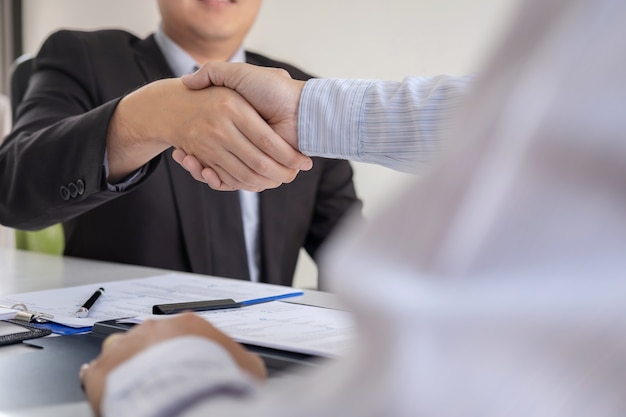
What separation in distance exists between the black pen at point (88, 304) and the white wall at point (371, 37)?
1.16m

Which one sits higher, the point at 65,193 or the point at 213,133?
the point at 213,133

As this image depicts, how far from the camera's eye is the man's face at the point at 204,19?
4.92 ft

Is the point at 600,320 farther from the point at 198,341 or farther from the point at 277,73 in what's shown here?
the point at 277,73

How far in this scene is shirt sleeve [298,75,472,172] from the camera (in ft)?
2.64

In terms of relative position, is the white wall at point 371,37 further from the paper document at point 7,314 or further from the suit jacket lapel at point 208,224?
the paper document at point 7,314

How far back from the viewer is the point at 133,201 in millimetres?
1396

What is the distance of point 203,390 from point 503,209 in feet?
0.48

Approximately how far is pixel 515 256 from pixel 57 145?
95 cm

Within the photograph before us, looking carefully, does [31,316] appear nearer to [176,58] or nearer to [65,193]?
[65,193]

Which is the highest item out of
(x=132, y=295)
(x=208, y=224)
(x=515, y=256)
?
(x=515, y=256)

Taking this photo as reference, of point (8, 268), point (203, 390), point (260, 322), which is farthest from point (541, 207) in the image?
point (8, 268)

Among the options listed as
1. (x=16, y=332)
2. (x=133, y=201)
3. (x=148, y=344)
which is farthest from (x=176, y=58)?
(x=148, y=344)

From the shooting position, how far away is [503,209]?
27 centimetres

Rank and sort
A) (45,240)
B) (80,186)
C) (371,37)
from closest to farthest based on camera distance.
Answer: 1. (80,186)
2. (45,240)
3. (371,37)
